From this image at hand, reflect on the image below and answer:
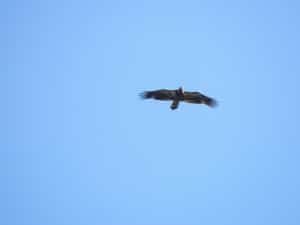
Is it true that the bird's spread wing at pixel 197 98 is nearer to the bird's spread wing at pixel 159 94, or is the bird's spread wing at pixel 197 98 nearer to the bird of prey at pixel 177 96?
the bird of prey at pixel 177 96

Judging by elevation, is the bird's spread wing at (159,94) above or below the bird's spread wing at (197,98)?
above

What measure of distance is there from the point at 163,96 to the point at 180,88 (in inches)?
48.6

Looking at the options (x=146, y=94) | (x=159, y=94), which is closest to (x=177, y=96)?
(x=159, y=94)

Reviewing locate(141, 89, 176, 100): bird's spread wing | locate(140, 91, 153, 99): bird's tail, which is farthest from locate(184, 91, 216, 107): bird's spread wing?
locate(140, 91, 153, 99): bird's tail

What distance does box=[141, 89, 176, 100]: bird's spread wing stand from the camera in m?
74.9

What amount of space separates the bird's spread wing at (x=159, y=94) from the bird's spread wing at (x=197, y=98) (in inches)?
32.2

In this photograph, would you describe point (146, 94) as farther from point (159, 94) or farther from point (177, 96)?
point (177, 96)

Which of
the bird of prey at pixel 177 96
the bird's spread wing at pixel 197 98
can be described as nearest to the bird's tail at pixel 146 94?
the bird of prey at pixel 177 96

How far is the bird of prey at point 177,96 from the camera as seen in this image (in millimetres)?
74606

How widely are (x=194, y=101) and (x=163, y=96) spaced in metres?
1.81

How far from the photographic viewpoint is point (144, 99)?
246 feet

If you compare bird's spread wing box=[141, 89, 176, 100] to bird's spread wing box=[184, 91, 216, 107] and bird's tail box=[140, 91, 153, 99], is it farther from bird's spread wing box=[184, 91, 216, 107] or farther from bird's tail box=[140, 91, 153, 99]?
bird's spread wing box=[184, 91, 216, 107]

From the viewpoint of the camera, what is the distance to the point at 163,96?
75.2 m

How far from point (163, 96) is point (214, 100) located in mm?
3031
